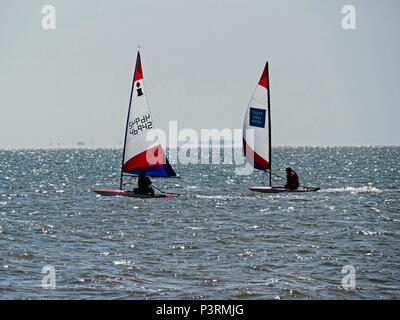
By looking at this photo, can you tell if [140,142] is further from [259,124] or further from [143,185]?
[259,124]

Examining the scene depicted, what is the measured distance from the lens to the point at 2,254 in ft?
59.3

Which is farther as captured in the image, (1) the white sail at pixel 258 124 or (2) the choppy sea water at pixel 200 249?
(1) the white sail at pixel 258 124

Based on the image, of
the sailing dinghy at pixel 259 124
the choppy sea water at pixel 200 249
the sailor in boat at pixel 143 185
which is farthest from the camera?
the sailing dinghy at pixel 259 124

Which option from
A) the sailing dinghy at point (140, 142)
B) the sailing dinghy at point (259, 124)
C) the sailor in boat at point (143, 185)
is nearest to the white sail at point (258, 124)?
the sailing dinghy at point (259, 124)

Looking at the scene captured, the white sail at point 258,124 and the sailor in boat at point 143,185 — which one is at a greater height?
the white sail at point 258,124

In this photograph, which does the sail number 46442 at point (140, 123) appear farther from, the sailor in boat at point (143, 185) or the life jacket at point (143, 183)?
the life jacket at point (143, 183)

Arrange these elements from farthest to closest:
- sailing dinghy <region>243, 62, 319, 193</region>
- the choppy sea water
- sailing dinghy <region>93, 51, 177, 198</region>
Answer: sailing dinghy <region>243, 62, 319, 193</region> < sailing dinghy <region>93, 51, 177, 198</region> < the choppy sea water

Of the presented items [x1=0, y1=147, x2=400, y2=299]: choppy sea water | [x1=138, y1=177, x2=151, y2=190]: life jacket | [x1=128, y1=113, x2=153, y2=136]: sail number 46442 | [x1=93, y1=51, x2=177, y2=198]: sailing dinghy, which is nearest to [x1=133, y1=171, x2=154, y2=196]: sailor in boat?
[x1=138, y1=177, x2=151, y2=190]: life jacket

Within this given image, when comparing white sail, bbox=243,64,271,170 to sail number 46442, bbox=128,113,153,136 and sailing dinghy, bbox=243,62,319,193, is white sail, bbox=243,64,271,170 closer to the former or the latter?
sailing dinghy, bbox=243,62,319,193

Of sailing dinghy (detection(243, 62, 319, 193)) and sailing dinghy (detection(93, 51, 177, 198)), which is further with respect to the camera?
sailing dinghy (detection(243, 62, 319, 193))

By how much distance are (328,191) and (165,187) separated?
13.9 metres

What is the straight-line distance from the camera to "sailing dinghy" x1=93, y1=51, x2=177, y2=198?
3203 centimetres

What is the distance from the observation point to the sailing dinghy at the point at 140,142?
32031mm

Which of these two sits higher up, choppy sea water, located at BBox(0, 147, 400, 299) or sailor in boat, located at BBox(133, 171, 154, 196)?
sailor in boat, located at BBox(133, 171, 154, 196)
